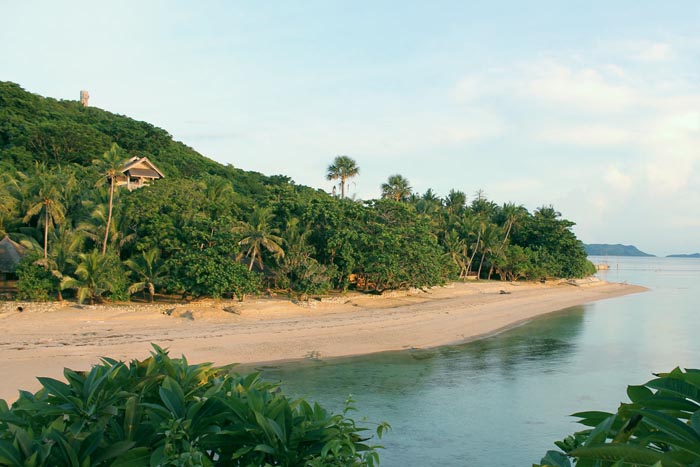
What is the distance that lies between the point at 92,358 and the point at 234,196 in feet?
60.4

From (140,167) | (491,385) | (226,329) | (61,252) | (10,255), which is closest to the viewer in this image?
(491,385)

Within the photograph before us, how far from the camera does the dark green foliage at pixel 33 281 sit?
22828mm

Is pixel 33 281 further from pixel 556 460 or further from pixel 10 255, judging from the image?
pixel 556 460

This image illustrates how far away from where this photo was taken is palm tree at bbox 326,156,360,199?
47.2 metres


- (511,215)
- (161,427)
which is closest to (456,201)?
(511,215)

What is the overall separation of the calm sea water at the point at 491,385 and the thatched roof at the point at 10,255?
14.0 metres

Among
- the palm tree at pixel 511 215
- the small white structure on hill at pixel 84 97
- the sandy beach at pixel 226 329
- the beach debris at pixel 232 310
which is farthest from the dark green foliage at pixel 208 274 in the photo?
the small white structure on hill at pixel 84 97

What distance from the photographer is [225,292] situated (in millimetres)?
25906

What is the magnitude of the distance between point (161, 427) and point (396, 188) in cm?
4886

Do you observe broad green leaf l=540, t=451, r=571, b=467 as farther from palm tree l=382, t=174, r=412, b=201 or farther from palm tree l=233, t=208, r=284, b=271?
palm tree l=382, t=174, r=412, b=201

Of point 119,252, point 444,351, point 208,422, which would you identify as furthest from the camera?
point 119,252

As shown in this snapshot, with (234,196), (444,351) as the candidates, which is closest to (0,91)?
(234,196)

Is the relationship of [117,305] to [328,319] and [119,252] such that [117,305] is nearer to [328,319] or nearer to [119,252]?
[119,252]

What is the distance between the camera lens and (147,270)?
24.7 meters
